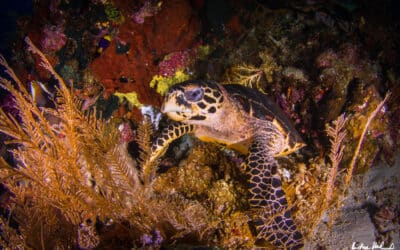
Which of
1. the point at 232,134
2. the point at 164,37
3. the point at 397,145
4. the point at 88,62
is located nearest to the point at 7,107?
the point at 88,62

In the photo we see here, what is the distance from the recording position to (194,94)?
3357 millimetres

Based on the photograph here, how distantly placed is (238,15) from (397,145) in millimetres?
4032

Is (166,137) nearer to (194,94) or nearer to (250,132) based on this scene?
(194,94)

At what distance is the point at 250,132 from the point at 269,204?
1.25 m

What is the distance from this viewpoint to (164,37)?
4.95 meters

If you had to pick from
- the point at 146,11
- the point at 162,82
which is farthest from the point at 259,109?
the point at 146,11

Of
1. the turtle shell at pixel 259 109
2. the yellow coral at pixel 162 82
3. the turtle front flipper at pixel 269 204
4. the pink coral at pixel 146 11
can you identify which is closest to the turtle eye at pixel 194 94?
the turtle shell at pixel 259 109

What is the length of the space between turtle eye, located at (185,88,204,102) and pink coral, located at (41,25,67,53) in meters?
3.05

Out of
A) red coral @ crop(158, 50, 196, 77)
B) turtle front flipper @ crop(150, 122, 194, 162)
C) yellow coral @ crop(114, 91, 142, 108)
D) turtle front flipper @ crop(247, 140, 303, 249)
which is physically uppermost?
red coral @ crop(158, 50, 196, 77)

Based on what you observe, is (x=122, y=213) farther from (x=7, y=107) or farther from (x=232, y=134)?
(x=7, y=107)

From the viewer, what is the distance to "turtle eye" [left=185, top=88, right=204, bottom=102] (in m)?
3.32

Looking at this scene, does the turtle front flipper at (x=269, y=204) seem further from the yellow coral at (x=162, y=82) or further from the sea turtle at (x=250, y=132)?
the yellow coral at (x=162, y=82)

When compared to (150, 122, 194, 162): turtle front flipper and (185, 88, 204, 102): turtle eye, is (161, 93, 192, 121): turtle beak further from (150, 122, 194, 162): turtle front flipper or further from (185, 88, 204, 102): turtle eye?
(150, 122, 194, 162): turtle front flipper

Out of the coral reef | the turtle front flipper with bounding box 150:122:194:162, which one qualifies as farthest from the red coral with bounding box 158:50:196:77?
the turtle front flipper with bounding box 150:122:194:162
